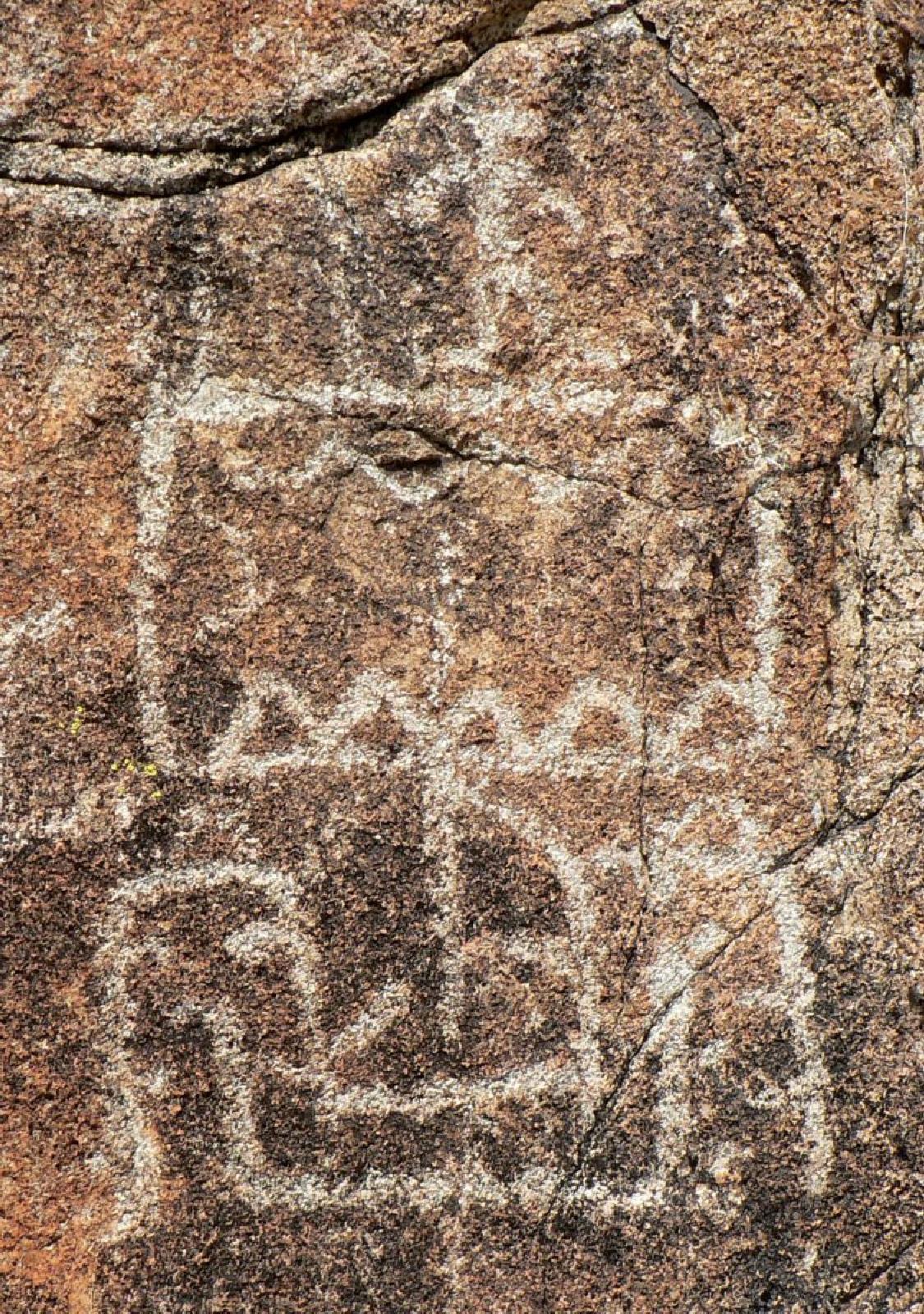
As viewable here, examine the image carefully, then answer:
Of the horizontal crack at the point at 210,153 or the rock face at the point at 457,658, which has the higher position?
the horizontal crack at the point at 210,153

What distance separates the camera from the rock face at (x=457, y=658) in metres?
1.52

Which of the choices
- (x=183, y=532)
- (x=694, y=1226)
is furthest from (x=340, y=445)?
(x=694, y=1226)

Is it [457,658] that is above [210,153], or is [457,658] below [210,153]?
below

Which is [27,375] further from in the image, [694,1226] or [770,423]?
[694,1226]

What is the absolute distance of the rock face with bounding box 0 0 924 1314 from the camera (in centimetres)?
152

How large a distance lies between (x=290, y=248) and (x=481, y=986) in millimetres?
929

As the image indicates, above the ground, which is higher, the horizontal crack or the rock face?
the horizontal crack

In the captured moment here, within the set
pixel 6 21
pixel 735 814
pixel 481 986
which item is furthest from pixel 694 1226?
pixel 6 21

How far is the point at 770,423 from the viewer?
155 cm

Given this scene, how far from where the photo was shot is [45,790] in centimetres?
153

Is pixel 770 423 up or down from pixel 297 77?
down

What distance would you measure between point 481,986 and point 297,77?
1.11m

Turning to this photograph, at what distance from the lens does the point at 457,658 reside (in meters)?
1.56

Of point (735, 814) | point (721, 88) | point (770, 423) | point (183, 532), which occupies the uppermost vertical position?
point (721, 88)
